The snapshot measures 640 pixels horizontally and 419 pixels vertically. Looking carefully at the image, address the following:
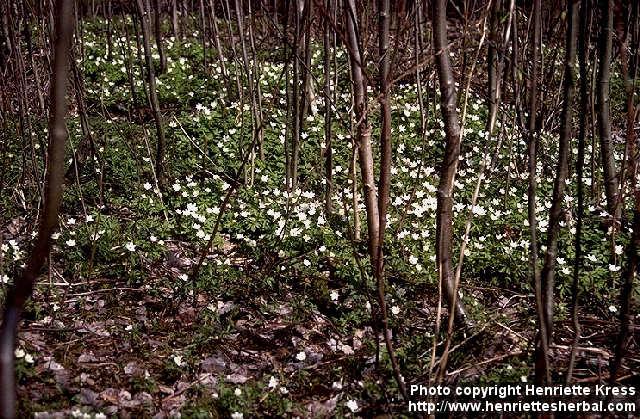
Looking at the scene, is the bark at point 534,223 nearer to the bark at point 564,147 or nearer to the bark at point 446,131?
the bark at point 564,147

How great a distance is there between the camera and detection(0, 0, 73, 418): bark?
3.63ft

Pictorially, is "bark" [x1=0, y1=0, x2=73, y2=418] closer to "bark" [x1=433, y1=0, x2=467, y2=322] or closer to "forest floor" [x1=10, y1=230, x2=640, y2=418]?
"forest floor" [x1=10, y1=230, x2=640, y2=418]

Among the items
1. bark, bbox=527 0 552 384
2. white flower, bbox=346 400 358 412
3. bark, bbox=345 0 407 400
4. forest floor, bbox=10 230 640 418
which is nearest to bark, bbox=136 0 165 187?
forest floor, bbox=10 230 640 418

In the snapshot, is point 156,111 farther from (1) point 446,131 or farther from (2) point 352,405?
(2) point 352,405

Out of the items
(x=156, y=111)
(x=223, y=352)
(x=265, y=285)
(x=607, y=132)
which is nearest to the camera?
(x=223, y=352)

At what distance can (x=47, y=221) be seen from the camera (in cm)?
119

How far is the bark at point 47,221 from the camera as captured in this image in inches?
43.5

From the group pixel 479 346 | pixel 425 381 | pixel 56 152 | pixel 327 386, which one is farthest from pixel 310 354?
pixel 56 152

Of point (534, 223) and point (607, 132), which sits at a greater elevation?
point (534, 223)

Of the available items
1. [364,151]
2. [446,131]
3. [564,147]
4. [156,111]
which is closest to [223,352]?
[364,151]

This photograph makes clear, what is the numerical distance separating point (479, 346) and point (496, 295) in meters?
0.92

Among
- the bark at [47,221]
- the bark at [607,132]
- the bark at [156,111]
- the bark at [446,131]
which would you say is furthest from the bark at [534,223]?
the bark at [156,111]

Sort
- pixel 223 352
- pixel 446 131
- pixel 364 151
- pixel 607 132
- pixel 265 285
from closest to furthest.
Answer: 1. pixel 446 131
2. pixel 364 151
3. pixel 223 352
4. pixel 265 285
5. pixel 607 132

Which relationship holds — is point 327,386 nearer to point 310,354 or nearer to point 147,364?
point 310,354
